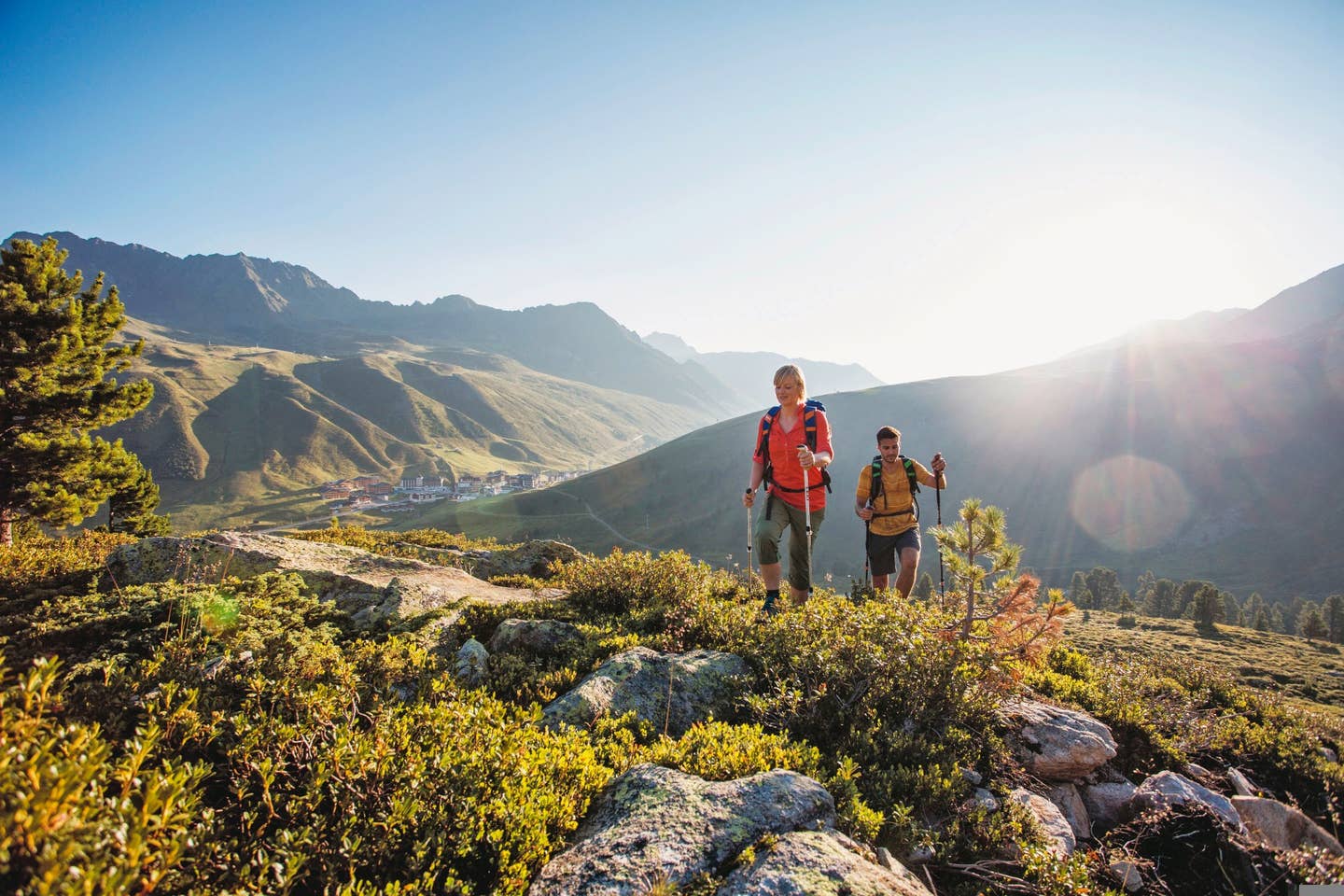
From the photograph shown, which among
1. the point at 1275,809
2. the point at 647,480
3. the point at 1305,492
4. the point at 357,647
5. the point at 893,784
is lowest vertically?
the point at 1305,492

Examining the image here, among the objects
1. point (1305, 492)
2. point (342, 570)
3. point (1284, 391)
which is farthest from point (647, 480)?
point (1284, 391)

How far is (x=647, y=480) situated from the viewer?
6973 inches

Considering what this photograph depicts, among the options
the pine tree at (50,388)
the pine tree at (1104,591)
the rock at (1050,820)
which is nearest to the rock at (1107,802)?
the rock at (1050,820)

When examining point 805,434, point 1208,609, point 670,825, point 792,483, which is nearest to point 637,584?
point 792,483

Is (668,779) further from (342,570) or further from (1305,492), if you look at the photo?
(1305,492)

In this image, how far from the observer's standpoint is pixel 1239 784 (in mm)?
5793

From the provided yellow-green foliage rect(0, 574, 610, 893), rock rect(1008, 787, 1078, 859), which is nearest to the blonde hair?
rock rect(1008, 787, 1078, 859)

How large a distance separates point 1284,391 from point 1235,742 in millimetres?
269901

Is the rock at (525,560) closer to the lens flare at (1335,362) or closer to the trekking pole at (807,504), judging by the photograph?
the trekking pole at (807,504)

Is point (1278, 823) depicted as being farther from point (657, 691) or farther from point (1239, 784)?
point (657, 691)

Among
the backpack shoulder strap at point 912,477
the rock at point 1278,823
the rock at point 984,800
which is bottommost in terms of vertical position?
the rock at point 1278,823

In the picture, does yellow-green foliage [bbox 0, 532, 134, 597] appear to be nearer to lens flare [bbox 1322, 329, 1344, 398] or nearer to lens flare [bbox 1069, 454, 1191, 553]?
lens flare [bbox 1069, 454, 1191, 553]

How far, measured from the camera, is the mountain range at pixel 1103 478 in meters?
142

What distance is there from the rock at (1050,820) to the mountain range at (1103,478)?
124432 mm
